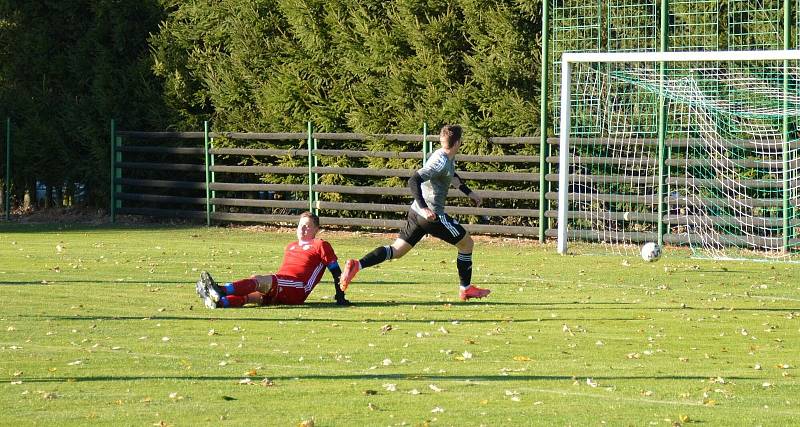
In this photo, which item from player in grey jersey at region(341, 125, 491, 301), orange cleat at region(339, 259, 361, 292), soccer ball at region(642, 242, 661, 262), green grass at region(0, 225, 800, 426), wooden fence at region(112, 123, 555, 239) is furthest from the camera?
wooden fence at region(112, 123, 555, 239)

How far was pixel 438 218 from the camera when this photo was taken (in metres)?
13.9

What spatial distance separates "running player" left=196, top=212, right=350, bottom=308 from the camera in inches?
507

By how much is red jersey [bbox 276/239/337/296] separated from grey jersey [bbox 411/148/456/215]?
48.0 inches

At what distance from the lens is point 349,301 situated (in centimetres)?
1361

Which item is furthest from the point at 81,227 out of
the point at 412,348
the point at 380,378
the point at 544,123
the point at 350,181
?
the point at 380,378

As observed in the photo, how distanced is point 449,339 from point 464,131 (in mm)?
12104

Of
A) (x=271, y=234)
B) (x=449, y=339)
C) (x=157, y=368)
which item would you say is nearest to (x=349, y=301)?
(x=449, y=339)

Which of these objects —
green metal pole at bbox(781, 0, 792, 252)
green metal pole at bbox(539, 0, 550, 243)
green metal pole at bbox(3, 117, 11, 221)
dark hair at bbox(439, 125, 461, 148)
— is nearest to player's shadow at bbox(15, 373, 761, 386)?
dark hair at bbox(439, 125, 461, 148)

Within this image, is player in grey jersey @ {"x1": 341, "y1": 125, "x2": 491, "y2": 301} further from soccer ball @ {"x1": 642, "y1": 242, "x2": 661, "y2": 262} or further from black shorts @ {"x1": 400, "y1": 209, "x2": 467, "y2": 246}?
soccer ball @ {"x1": 642, "y1": 242, "x2": 661, "y2": 262}

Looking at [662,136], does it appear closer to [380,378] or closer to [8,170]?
[380,378]

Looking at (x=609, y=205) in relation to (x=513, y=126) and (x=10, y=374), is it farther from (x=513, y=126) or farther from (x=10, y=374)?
(x=10, y=374)

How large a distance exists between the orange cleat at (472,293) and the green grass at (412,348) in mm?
216

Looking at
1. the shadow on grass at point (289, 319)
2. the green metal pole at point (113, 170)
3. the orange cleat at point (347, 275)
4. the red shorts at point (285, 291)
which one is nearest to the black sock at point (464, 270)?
the orange cleat at point (347, 275)

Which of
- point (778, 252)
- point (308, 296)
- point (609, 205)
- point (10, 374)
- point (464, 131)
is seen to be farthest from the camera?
point (464, 131)
